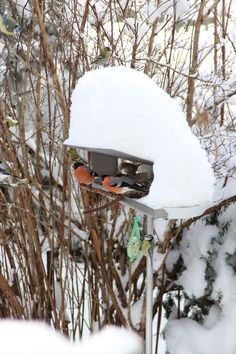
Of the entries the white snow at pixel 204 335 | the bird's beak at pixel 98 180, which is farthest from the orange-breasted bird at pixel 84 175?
the white snow at pixel 204 335

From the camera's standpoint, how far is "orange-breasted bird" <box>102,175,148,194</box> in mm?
2006

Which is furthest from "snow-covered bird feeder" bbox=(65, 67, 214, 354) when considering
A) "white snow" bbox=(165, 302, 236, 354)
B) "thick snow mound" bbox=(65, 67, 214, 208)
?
"white snow" bbox=(165, 302, 236, 354)

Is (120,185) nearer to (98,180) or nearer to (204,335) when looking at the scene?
(98,180)

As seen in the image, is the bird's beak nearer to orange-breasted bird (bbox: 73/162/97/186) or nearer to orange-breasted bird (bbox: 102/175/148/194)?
orange-breasted bird (bbox: 73/162/97/186)

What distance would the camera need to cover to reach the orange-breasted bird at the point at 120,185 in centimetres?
201

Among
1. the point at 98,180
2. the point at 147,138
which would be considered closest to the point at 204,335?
the point at 98,180

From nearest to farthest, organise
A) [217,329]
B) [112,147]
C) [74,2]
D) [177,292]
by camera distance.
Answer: [112,147], [74,2], [217,329], [177,292]

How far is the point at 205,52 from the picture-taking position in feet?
10.5

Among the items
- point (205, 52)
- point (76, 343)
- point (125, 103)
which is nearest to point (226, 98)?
point (205, 52)

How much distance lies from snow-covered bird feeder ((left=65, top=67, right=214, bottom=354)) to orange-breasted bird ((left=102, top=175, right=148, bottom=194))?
51 mm

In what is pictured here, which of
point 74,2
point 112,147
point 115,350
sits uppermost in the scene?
point 74,2

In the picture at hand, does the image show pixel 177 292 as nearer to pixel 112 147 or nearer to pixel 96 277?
pixel 96 277

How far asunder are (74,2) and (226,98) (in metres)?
0.86

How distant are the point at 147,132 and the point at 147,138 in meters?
0.02
